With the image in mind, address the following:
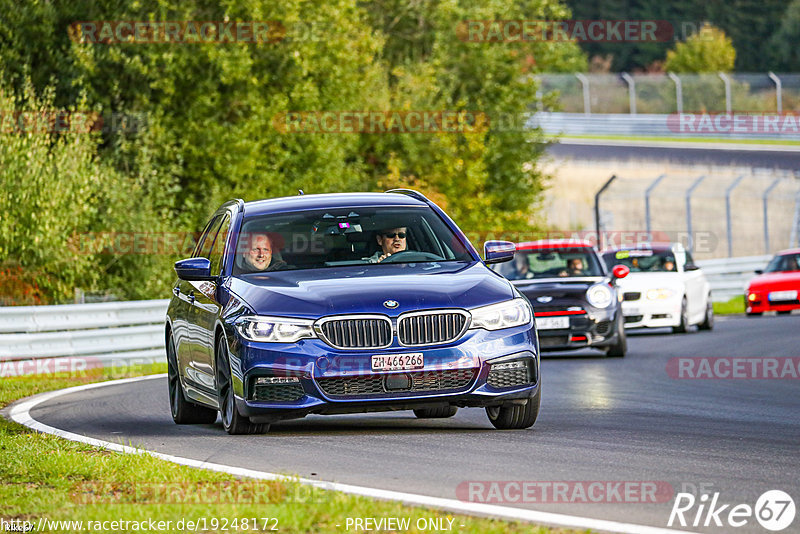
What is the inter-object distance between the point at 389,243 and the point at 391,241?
25 mm

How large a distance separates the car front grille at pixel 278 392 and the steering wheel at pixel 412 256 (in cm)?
139

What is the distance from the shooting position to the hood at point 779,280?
30031mm

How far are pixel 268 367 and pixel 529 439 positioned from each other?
5.59 feet

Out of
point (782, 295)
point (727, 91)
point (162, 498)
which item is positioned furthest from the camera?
point (727, 91)

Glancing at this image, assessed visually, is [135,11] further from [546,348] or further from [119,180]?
[546,348]

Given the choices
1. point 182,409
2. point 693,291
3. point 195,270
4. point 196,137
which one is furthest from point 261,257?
point 196,137

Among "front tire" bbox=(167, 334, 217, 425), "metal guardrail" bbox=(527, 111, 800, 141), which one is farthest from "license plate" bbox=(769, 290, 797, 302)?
"metal guardrail" bbox=(527, 111, 800, 141)

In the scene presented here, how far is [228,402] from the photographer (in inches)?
416

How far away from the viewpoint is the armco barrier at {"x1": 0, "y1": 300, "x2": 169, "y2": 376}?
67.5 feet

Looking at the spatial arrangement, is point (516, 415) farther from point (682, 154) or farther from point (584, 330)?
point (682, 154)

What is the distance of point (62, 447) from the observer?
10.1 metres

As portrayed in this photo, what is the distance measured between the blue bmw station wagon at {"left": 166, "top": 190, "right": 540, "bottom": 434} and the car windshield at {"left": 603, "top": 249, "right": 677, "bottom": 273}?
602 inches

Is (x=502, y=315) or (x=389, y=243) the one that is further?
(x=389, y=243)

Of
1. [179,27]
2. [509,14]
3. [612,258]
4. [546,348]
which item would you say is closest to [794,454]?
[546,348]
